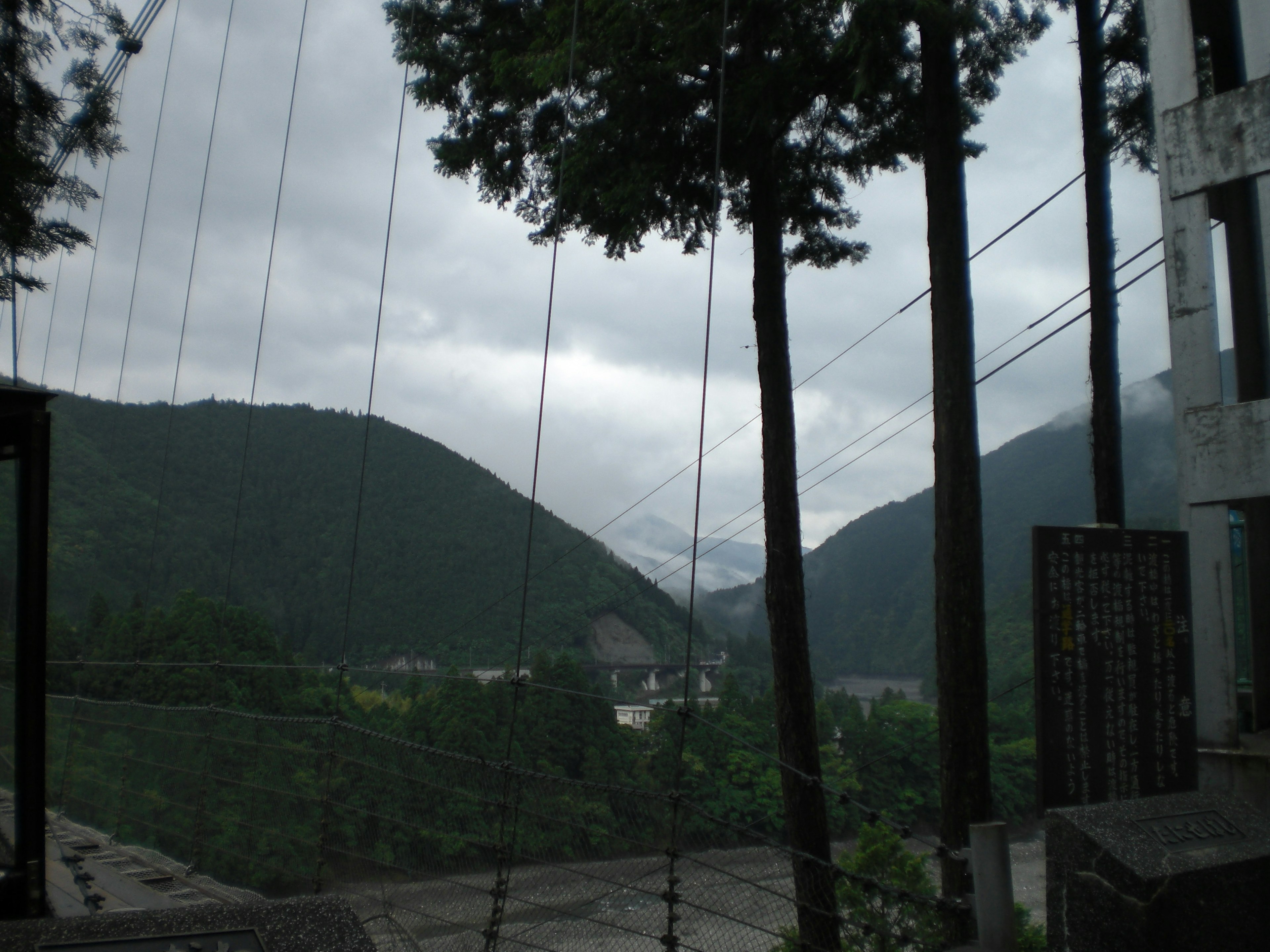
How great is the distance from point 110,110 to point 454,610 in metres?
31.8

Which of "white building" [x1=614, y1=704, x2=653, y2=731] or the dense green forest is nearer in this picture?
the dense green forest

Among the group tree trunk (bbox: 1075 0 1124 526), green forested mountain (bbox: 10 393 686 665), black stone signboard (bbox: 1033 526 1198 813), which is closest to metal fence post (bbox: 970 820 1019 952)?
black stone signboard (bbox: 1033 526 1198 813)

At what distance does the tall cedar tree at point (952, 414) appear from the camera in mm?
4172

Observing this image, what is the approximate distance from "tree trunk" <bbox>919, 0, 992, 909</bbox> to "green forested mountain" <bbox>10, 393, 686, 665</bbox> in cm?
2486

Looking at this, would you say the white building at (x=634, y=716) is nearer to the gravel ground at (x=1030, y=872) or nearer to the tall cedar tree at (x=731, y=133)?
the gravel ground at (x=1030, y=872)

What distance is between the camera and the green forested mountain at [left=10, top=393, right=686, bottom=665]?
104 feet

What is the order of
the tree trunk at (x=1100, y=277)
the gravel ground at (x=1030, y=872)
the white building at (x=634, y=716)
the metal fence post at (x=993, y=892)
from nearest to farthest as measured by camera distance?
the metal fence post at (x=993, y=892)
the tree trunk at (x=1100, y=277)
the white building at (x=634, y=716)
the gravel ground at (x=1030, y=872)

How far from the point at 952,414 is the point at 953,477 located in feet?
1.02

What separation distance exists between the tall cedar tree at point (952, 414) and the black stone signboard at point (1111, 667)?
57.2 inches

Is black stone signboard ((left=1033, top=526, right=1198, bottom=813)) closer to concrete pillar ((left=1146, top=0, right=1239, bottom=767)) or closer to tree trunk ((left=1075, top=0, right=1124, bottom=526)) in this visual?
concrete pillar ((left=1146, top=0, right=1239, bottom=767))

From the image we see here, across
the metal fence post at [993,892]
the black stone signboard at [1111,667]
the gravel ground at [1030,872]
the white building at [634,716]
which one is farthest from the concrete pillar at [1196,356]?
the gravel ground at [1030,872]

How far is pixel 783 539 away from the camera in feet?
18.2

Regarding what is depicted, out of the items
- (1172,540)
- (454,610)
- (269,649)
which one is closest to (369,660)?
(454,610)

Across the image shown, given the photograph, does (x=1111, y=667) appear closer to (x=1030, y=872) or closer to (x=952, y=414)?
(x=952, y=414)
